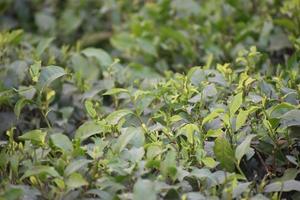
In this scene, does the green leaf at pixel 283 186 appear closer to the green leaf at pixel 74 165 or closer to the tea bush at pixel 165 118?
the tea bush at pixel 165 118

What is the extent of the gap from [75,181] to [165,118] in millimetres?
415

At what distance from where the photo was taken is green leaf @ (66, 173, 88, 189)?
1.38 m

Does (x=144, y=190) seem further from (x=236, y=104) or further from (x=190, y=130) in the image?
(x=236, y=104)

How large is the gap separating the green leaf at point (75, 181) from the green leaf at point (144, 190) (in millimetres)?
150

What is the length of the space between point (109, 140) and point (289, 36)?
3.93 feet

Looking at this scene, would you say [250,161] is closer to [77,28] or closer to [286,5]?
[286,5]

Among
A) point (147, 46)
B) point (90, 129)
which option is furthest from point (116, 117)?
point (147, 46)

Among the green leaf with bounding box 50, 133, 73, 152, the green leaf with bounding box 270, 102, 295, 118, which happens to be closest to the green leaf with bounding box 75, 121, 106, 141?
the green leaf with bounding box 50, 133, 73, 152

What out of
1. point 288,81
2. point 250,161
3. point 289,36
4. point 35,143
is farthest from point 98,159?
point 289,36

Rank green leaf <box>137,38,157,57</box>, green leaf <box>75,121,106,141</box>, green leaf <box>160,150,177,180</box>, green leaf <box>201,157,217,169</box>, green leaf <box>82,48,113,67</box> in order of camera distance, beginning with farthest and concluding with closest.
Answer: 1. green leaf <box>137,38,157,57</box>
2. green leaf <box>82,48,113,67</box>
3. green leaf <box>75,121,106,141</box>
4. green leaf <box>201,157,217,169</box>
5. green leaf <box>160,150,177,180</box>

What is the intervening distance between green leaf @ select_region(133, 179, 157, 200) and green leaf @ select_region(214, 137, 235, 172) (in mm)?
301

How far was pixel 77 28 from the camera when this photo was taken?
328 cm

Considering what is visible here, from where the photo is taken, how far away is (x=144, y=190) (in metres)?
1.31

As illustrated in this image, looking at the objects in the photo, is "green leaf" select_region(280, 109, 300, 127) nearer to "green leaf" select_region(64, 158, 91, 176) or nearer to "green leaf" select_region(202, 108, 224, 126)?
"green leaf" select_region(202, 108, 224, 126)
